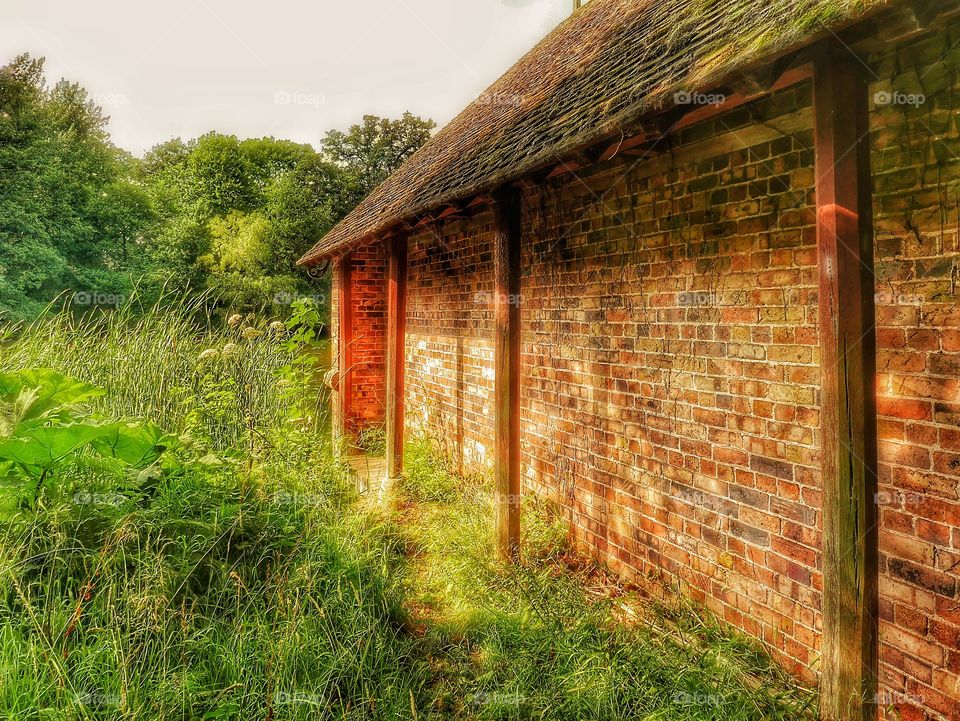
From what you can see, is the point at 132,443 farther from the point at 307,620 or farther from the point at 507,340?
the point at 507,340

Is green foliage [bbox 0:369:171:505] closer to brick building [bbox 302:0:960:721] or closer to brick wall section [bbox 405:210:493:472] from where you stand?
brick building [bbox 302:0:960:721]

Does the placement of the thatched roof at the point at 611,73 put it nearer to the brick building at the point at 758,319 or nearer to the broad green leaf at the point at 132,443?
the brick building at the point at 758,319

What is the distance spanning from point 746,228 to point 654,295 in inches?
32.8

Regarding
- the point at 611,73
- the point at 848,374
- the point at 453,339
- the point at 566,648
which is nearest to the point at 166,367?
the point at 453,339

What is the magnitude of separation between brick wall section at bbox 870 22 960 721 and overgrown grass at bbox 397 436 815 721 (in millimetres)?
638

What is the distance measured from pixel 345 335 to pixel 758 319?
800cm

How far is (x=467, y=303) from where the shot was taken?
7043mm

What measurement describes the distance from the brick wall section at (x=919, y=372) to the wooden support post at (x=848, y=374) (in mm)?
211

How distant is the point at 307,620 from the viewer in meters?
3.39

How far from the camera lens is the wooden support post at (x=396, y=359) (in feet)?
23.1

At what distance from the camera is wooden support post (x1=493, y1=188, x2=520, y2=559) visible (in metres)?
4.83

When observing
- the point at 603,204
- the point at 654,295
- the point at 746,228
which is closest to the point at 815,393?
the point at 746,228

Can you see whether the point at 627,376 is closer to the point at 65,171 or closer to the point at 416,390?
the point at 416,390

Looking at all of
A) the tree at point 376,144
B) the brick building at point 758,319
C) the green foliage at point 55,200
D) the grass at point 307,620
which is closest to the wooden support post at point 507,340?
the brick building at point 758,319
